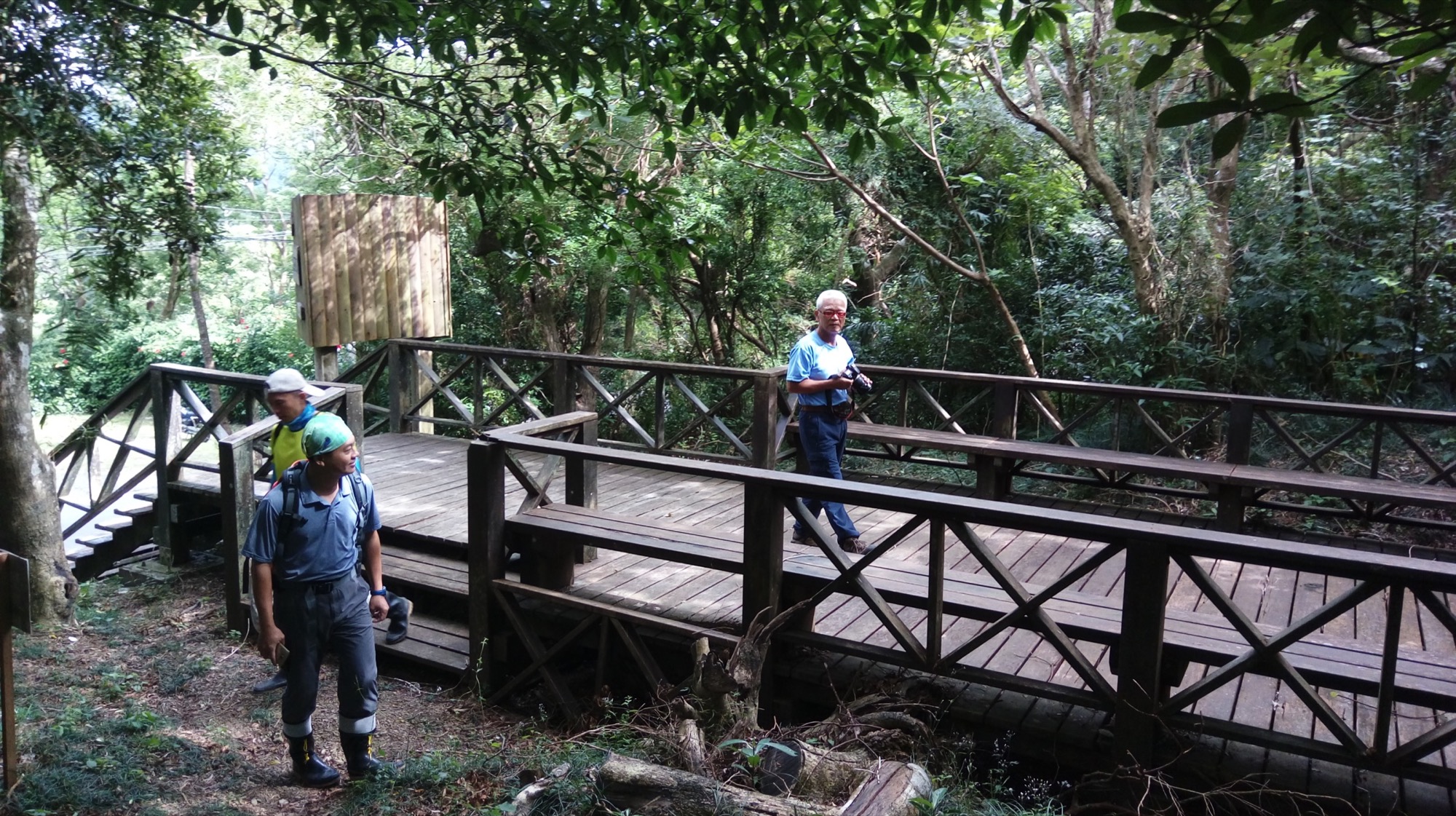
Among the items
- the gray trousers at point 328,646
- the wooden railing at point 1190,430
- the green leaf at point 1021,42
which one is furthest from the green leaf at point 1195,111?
the wooden railing at point 1190,430

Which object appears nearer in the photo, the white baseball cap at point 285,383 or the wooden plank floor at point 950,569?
the wooden plank floor at point 950,569

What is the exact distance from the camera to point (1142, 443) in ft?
31.9

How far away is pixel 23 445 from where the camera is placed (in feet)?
21.7

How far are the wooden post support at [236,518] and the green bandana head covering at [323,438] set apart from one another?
8.84ft

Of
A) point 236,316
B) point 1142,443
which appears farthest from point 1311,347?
point 236,316

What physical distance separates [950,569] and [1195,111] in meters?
3.79

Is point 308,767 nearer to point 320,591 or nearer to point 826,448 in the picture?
point 320,591

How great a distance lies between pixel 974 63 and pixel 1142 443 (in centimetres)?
423

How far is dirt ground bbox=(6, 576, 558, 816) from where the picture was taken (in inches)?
157

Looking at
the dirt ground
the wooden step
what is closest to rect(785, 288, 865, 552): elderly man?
the dirt ground

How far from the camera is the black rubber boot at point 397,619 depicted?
18.5 ft

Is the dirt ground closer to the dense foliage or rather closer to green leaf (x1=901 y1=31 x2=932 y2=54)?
the dense foliage

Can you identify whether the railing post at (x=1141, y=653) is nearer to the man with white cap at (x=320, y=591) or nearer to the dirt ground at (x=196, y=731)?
the dirt ground at (x=196, y=731)

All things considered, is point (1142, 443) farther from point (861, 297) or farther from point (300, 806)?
point (300, 806)
